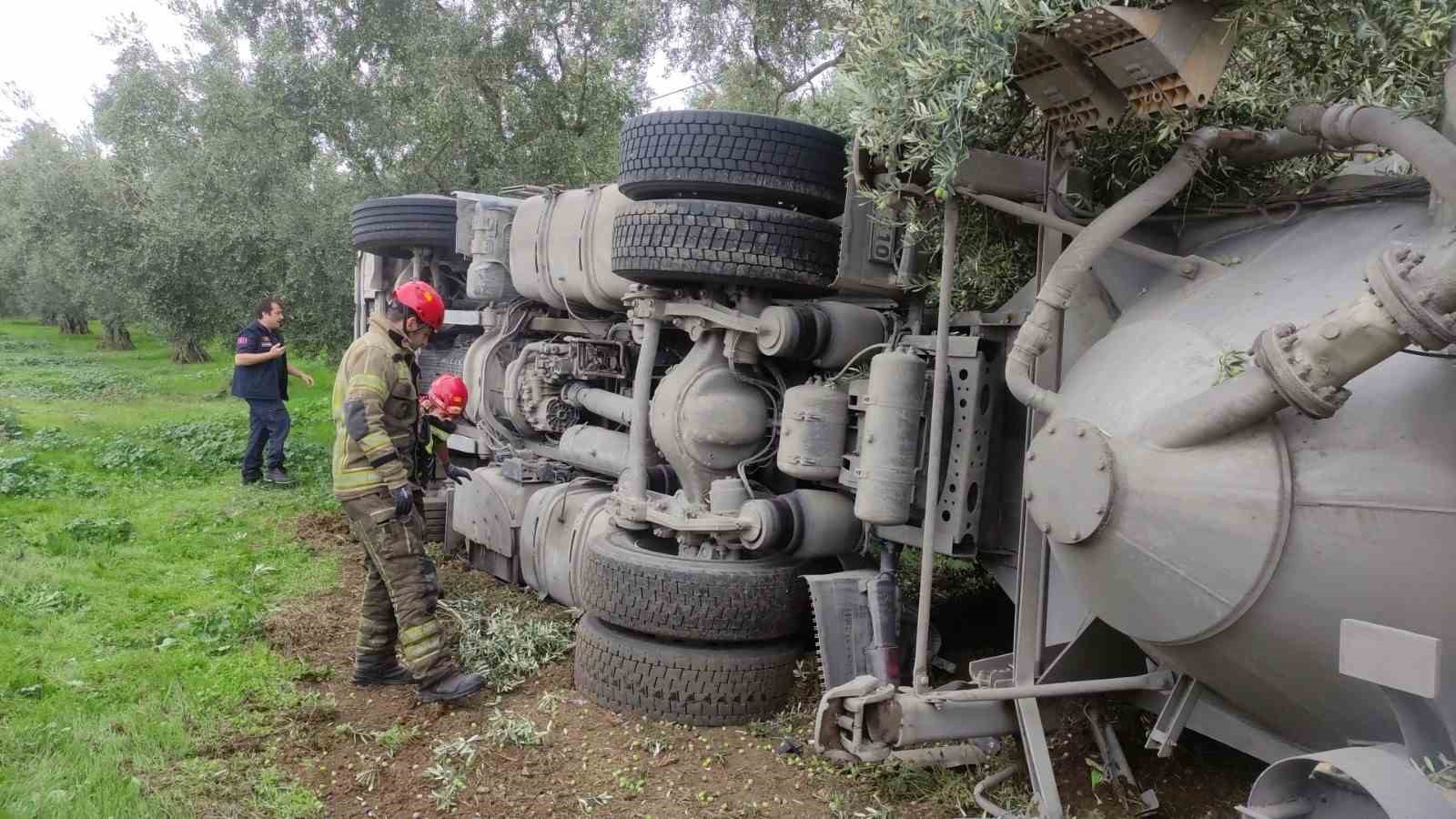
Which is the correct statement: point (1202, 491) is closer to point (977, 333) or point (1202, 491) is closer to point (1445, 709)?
point (1445, 709)

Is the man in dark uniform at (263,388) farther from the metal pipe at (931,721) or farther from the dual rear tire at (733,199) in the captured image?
the metal pipe at (931,721)

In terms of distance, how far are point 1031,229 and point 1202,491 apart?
164cm

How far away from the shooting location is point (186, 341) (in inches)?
545

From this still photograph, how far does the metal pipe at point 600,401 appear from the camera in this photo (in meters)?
6.27

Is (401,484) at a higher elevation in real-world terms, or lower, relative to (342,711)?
higher

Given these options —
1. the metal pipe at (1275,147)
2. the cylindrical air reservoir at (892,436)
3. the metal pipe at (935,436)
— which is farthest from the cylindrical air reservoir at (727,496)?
the metal pipe at (1275,147)

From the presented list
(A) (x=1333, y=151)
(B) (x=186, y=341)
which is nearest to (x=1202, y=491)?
(A) (x=1333, y=151)

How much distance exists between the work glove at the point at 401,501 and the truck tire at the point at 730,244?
1500 millimetres

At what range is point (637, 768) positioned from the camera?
4363 mm

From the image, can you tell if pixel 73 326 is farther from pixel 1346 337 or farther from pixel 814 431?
pixel 1346 337

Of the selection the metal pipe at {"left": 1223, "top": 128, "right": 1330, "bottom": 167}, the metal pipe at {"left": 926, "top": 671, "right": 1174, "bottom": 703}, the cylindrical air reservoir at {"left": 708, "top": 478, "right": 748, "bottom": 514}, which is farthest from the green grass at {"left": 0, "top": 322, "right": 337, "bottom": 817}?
the metal pipe at {"left": 1223, "top": 128, "right": 1330, "bottom": 167}

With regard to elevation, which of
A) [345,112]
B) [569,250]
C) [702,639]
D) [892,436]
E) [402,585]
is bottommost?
[702,639]

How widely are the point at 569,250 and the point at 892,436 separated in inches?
118

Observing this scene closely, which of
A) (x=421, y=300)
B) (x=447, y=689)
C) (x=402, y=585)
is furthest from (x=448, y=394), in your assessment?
(x=447, y=689)
